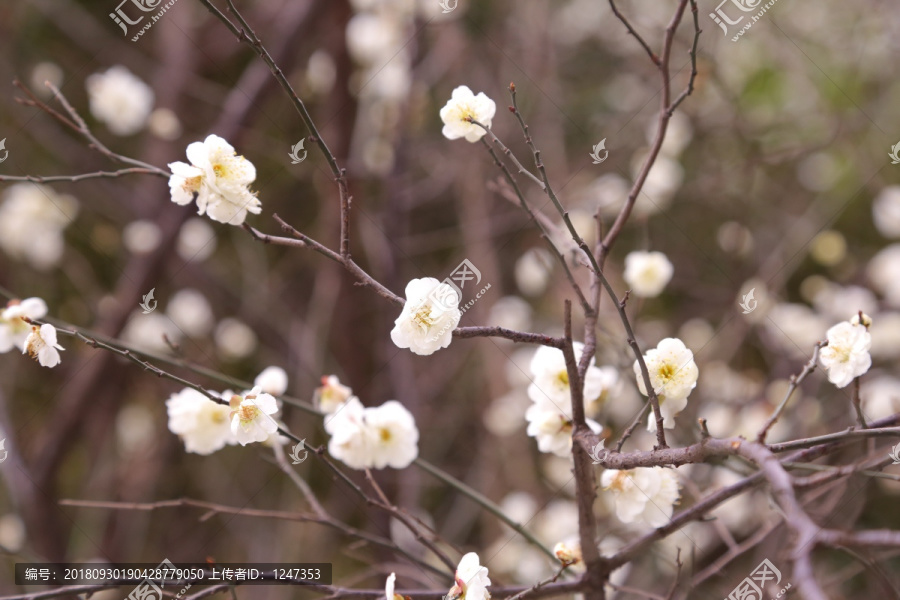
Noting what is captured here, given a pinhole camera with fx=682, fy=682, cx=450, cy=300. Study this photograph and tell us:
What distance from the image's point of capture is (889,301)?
2066mm

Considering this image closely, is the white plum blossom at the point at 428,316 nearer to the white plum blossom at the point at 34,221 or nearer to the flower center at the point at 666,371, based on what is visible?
the flower center at the point at 666,371

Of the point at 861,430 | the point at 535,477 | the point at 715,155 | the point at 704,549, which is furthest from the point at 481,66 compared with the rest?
the point at 861,430

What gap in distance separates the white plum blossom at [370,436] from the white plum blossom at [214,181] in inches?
12.4

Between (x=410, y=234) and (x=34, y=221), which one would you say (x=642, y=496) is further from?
(x=34, y=221)

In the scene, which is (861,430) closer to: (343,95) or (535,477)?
(535,477)

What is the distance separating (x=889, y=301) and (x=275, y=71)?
6.69ft

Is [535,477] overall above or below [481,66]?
below

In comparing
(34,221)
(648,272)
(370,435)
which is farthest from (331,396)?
(34,221)

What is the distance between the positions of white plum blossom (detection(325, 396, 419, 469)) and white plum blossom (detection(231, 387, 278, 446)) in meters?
0.17

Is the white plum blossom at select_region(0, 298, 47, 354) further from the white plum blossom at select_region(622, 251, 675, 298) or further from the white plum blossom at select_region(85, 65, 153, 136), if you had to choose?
the white plum blossom at select_region(85, 65, 153, 136)

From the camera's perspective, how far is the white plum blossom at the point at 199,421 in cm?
98

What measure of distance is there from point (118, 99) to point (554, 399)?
1.86 m

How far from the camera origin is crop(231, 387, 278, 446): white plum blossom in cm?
77

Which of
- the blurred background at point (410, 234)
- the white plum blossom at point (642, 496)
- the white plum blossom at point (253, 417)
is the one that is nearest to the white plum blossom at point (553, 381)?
the white plum blossom at point (642, 496)
